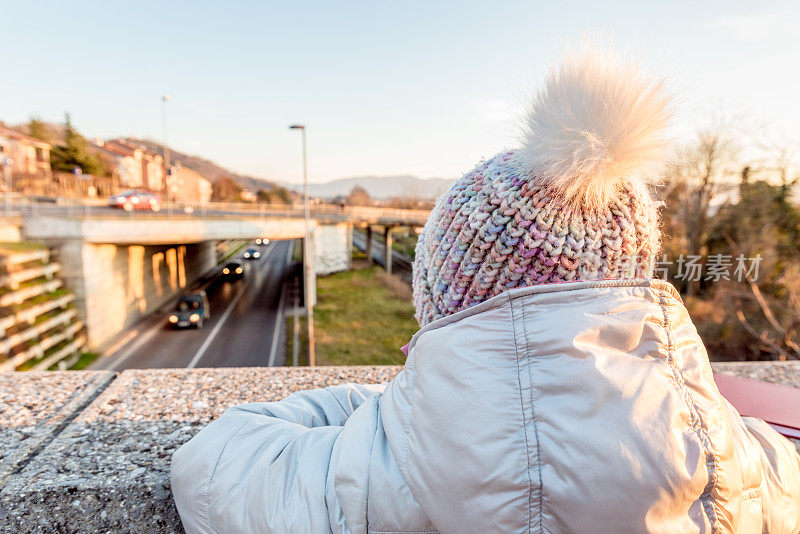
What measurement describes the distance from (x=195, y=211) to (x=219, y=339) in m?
10.0

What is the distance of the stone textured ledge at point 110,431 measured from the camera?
3.30ft

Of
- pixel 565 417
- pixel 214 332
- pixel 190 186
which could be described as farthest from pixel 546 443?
pixel 190 186

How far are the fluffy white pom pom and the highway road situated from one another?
40.5ft

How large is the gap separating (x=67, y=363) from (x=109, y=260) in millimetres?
3966

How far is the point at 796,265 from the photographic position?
461 inches

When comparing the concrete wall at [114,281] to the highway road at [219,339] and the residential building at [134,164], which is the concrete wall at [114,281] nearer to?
the highway road at [219,339]

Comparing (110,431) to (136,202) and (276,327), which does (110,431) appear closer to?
(276,327)

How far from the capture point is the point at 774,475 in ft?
2.81

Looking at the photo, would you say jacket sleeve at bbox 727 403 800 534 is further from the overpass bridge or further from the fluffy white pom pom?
the overpass bridge

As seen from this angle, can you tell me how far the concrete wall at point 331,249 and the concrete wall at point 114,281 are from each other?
26.7 ft

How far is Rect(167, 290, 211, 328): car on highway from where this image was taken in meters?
16.0

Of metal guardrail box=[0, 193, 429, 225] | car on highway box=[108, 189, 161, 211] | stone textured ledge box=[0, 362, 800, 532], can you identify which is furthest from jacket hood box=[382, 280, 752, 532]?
car on highway box=[108, 189, 161, 211]

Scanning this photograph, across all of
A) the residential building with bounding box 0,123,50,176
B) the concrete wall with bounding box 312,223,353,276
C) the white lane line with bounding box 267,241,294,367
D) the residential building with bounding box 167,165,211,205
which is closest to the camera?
the white lane line with bounding box 267,241,294,367

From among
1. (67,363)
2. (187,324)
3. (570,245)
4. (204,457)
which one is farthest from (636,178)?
(187,324)
